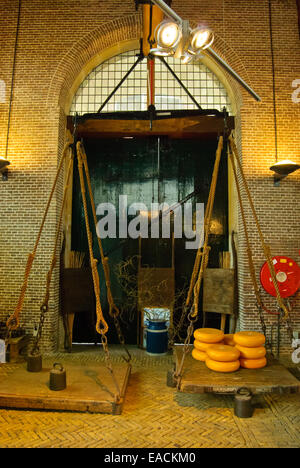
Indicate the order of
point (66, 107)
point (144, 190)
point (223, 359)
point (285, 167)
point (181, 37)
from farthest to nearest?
point (144, 190), point (66, 107), point (285, 167), point (223, 359), point (181, 37)

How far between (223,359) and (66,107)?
707 centimetres

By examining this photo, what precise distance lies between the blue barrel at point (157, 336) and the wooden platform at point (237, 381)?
2337 millimetres

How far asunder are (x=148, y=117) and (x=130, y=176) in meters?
1.83

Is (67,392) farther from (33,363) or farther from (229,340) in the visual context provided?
(229,340)

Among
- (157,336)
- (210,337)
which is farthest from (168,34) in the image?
(157,336)

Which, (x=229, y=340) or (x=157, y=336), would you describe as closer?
(x=229, y=340)

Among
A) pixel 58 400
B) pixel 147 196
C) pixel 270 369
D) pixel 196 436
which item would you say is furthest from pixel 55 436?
pixel 147 196

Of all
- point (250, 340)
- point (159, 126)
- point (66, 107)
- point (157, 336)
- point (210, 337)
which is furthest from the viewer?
point (66, 107)

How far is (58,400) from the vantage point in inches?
173

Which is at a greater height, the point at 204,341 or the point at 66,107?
the point at 66,107

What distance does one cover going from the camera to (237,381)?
443 cm

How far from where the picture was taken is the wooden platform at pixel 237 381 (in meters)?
4.30

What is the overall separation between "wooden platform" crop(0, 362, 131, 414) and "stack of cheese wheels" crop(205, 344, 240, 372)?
4.53 feet

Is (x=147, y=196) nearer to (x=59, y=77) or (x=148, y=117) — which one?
(x=148, y=117)
